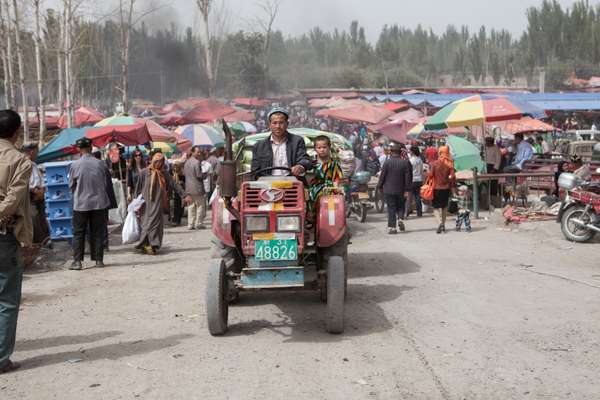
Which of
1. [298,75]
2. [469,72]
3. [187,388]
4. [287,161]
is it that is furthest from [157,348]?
[469,72]

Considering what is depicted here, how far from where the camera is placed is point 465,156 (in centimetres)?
1866

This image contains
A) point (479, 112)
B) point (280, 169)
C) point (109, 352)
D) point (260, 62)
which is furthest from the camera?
point (260, 62)

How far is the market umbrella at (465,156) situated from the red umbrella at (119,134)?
25.4ft

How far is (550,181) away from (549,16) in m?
85.7

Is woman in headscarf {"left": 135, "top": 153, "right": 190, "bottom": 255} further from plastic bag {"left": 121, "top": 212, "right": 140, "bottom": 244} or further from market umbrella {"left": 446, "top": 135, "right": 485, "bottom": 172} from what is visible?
market umbrella {"left": 446, "top": 135, "right": 485, "bottom": 172}

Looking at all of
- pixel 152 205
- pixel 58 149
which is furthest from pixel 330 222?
pixel 58 149

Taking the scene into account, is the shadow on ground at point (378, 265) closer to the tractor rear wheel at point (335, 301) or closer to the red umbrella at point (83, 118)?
the tractor rear wheel at point (335, 301)

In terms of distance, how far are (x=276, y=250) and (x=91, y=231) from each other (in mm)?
5256

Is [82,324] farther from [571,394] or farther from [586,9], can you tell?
[586,9]

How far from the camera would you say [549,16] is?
9512 centimetres

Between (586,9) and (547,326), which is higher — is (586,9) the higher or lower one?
the higher one

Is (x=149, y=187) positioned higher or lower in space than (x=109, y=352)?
higher

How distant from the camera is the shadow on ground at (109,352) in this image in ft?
19.7

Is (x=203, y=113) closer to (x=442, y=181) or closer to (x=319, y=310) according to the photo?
(x=442, y=181)
